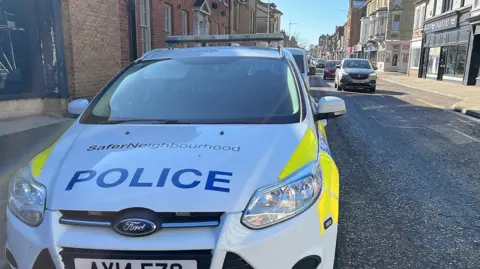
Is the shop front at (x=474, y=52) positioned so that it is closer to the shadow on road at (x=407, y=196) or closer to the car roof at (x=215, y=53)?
the shadow on road at (x=407, y=196)

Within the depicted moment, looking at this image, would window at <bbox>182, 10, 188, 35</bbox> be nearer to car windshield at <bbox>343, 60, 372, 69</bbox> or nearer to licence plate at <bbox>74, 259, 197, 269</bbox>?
car windshield at <bbox>343, 60, 372, 69</bbox>

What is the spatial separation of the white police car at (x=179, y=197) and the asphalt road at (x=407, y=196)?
2.90 ft

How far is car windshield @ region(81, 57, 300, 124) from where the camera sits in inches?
113

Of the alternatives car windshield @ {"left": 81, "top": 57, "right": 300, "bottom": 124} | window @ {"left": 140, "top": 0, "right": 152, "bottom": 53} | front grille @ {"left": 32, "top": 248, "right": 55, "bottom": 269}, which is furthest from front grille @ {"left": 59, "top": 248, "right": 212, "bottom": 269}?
window @ {"left": 140, "top": 0, "right": 152, "bottom": 53}

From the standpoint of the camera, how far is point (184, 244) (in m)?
1.81

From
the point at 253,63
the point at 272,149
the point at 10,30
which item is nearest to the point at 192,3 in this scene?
the point at 10,30

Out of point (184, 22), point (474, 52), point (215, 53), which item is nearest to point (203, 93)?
point (215, 53)

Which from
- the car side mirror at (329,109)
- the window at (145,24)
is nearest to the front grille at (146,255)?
the car side mirror at (329,109)

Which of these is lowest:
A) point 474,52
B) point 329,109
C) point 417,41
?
point 329,109

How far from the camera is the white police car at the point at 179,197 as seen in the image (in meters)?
1.84

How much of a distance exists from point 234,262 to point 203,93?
164 centimetres

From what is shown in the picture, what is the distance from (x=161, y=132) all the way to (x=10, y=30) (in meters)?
7.54

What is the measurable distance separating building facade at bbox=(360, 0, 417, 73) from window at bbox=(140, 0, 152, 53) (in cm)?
4112

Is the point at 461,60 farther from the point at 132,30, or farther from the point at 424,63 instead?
the point at 132,30
